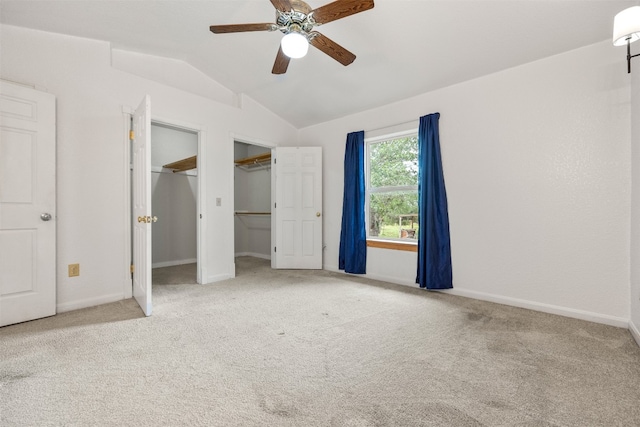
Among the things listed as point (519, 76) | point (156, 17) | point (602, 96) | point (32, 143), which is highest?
point (156, 17)

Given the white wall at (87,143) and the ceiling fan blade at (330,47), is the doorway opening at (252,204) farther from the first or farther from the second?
the ceiling fan blade at (330,47)

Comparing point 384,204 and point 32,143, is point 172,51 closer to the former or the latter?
point 32,143

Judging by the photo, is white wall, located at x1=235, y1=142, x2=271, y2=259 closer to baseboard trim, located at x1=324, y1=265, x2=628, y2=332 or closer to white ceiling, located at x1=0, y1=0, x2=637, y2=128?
white ceiling, located at x1=0, y1=0, x2=637, y2=128

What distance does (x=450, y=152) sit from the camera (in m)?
3.61

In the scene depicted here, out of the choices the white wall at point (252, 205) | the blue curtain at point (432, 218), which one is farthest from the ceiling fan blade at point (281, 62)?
the white wall at point (252, 205)

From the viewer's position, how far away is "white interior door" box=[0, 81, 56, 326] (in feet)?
8.37

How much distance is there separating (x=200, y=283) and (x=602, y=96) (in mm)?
4747

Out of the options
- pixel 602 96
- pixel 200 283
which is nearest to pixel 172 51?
pixel 200 283

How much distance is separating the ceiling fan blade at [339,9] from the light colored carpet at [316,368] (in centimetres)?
233

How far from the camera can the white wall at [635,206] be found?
7.66 ft

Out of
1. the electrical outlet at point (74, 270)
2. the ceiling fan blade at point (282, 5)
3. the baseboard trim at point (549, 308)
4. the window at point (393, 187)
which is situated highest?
the ceiling fan blade at point (282, 5)

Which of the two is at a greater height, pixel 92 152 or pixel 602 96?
pixel 602 96

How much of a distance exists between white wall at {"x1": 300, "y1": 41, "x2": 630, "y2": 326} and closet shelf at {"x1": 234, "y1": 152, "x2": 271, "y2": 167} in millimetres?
3033

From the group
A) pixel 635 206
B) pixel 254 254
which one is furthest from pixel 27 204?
pixel 635 206
